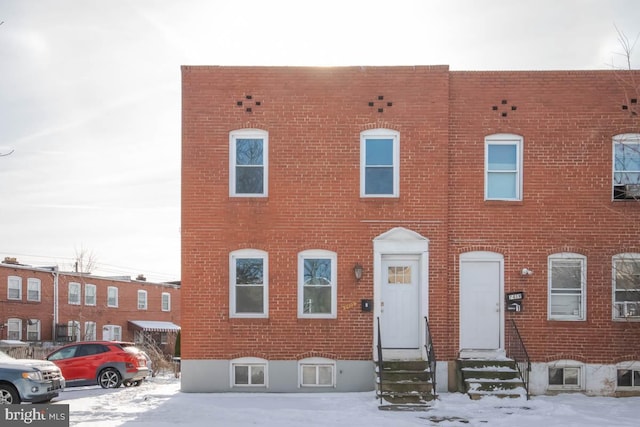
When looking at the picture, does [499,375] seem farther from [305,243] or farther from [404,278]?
[305,243]

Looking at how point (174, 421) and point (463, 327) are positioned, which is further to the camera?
point (463, 327)

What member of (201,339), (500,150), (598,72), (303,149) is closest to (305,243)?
(303,149)

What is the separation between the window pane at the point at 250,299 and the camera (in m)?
15.3

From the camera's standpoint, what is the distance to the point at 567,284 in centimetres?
1536

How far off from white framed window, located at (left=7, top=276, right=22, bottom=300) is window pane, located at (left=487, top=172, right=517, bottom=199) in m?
30.8

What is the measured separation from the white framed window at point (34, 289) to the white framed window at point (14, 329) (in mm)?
1453

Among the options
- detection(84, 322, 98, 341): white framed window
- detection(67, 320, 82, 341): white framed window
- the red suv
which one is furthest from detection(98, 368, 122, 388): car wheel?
detection(84, 322, 98, 341): white framed window

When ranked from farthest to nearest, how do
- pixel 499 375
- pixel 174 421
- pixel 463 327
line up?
1. pixel 463 327
2. pixel 499 375
3. pixel 174 421

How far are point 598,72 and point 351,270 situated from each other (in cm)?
755

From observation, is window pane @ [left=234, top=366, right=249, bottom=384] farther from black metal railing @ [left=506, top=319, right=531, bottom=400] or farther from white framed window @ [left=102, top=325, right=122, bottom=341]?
white framed window @ [left=102, top=325, right=122, bottom=341]

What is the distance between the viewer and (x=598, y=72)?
50.8 feet

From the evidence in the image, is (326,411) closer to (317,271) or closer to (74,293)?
(317,271)

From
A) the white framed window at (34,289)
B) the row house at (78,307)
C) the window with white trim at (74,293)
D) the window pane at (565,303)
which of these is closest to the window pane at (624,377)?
the window pane at (565,303)

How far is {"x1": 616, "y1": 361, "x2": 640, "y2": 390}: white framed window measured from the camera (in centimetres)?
1505
